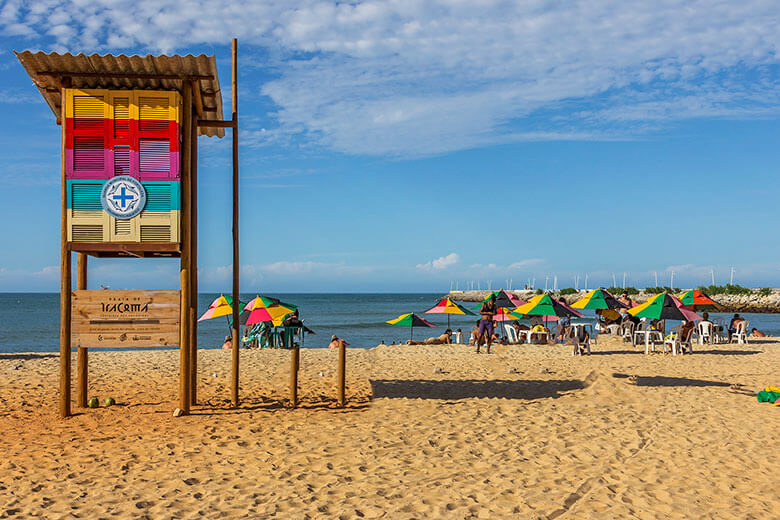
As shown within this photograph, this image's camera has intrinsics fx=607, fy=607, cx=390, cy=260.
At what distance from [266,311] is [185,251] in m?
9.67

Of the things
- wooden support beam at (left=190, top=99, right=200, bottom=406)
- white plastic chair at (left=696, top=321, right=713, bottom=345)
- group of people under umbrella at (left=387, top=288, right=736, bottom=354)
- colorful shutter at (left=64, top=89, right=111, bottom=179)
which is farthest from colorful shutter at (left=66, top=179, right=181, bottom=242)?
white plastic chair at (left=696, top=321, right=713, bottom=345)

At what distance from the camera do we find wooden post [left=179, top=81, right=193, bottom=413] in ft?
27.0

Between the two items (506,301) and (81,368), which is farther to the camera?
(506,301)

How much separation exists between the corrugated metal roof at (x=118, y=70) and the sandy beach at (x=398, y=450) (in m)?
4.56

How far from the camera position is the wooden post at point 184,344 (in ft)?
26.8

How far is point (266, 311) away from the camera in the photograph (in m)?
17.8

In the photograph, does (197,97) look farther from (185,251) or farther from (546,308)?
(546,308)

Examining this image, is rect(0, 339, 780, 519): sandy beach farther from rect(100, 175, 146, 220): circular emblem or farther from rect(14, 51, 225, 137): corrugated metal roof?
rect(14, 51, 225, 137): corrugated metal roof

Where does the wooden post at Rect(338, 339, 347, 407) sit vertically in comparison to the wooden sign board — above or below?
below

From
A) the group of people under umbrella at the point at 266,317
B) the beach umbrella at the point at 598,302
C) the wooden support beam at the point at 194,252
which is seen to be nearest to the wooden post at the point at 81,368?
the wooden support beam at the point at 194,252

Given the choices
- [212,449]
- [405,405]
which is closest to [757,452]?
[405,405]

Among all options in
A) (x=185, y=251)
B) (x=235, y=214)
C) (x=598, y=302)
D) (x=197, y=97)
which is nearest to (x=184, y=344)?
(x=185, y=251)

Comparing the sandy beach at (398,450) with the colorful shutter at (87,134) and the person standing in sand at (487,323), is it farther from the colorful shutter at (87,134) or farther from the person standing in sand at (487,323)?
the person standing in sand at (487,323)

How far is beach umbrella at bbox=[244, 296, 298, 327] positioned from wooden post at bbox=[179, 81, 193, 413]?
28.9 ft
